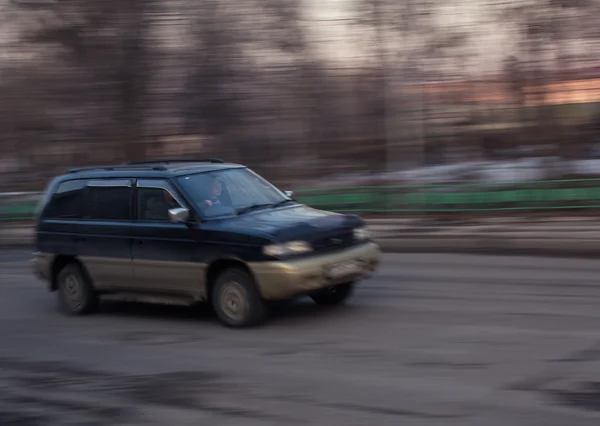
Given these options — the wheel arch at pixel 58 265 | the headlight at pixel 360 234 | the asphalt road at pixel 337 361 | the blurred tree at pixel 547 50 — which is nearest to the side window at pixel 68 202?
the wheel arch at pixel 58 265

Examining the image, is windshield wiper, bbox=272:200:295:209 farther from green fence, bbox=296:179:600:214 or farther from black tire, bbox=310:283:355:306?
green fence, bbox=296:179:600:214

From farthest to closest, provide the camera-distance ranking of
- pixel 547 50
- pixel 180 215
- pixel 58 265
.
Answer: pixel 547 50 < pixel 58 265 < pixel 180 215

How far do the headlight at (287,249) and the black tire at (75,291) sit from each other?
2.90 m

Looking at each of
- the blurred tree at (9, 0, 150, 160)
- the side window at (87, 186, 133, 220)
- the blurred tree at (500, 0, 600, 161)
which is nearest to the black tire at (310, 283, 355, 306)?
the side window at (87, 186, 133, 220)

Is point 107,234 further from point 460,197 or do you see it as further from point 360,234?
point 460,197

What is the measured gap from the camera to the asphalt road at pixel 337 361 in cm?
583

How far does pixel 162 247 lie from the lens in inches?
358

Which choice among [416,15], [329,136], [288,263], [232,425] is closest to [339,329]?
[288,263]

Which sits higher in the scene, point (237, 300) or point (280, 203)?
point (280, 203)

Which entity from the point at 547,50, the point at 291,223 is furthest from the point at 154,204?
the point at 547,50

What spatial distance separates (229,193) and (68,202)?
2.26 metres

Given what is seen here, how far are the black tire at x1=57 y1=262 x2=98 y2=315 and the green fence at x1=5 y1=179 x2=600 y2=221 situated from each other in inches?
354

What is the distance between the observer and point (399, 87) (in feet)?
78.3

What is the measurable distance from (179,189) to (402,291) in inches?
125
